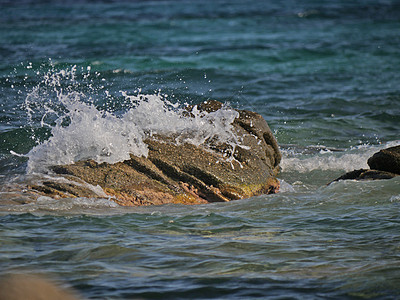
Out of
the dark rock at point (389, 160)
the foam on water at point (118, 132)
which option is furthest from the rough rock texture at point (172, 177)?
the dark rock at point (389, 160)

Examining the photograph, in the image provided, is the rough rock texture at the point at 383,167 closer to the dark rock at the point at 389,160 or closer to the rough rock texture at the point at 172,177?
the dark rock at the point at 389,160

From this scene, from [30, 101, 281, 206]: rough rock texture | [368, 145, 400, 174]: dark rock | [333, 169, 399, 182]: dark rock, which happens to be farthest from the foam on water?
[368, 145, 400, 174]: dark rock

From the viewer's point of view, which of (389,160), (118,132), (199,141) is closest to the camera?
(118,132)

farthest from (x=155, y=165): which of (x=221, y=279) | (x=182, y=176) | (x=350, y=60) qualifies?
(x=350, y=60)

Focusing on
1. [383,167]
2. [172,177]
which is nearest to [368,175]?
[383,167]

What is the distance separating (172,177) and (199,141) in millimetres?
717

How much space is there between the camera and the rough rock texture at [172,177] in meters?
6.65

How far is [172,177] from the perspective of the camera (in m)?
7.00

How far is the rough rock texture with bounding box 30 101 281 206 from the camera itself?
21.8ft

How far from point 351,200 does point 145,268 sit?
303 cm

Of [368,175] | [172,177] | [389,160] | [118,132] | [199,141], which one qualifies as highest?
[118,132]

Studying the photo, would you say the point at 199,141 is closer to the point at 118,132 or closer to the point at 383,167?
the point at 118,132

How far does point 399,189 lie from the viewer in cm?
714

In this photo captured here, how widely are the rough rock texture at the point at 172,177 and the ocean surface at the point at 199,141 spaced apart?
173mm
